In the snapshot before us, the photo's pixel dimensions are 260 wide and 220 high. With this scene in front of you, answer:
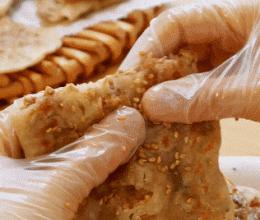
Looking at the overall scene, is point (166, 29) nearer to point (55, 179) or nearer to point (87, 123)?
point (87, 123)

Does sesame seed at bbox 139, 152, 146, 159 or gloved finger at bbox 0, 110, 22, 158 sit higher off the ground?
gloved finger at bbox 0, 110, 22, 158

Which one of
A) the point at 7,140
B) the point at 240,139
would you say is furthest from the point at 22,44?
the point at 7,140

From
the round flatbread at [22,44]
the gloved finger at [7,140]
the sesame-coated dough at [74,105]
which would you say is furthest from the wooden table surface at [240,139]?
the round flatbread at [22,44]

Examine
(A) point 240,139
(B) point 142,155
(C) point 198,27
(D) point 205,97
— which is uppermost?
(C) point 198,27

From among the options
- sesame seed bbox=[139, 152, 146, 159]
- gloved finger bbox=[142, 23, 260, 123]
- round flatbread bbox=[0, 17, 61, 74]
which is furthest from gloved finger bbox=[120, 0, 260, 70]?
round flatbread bbox=[0, 17, 61, 74]

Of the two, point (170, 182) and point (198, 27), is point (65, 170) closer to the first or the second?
point (170, 182)

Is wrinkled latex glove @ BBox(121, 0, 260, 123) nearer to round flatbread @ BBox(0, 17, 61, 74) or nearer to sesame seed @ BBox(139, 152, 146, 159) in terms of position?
sesame seed @ BBox(139, 152, 146, 159)

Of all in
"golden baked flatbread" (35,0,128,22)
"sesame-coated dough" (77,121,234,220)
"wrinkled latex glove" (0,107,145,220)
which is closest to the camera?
"wrinkled latex glove" (0,107,145,220)
